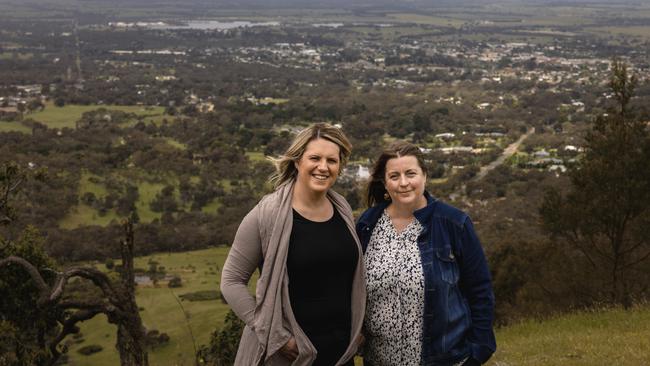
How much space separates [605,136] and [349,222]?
25.3ft

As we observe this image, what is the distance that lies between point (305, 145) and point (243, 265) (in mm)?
611

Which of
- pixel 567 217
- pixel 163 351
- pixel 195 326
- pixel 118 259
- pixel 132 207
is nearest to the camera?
pixel 567 217

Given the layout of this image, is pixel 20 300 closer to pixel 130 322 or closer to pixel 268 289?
pixel 130 322

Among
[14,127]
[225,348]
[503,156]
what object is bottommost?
[14,127]

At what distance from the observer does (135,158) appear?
40125 mm

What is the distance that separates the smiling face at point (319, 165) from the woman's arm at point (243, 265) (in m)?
0.27

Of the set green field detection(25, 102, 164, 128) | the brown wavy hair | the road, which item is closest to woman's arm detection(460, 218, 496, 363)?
the brown wavy hair

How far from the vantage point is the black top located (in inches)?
120

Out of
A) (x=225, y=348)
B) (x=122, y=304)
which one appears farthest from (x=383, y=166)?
(x=225, y=348)

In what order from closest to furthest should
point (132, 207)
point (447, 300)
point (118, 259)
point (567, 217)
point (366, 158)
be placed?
point (447, 300)
point (567, 217)
point (118, 259)
point (132, 207)
point (366, 158)

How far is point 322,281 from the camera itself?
3086 millimetres

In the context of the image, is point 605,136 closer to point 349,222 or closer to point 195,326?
point 349,222

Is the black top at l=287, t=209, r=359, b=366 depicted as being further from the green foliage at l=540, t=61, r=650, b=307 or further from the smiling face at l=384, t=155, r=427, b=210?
the green foliage at l=540, t=61, r=650, b=307

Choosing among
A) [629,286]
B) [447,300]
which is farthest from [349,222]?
[629,286]
